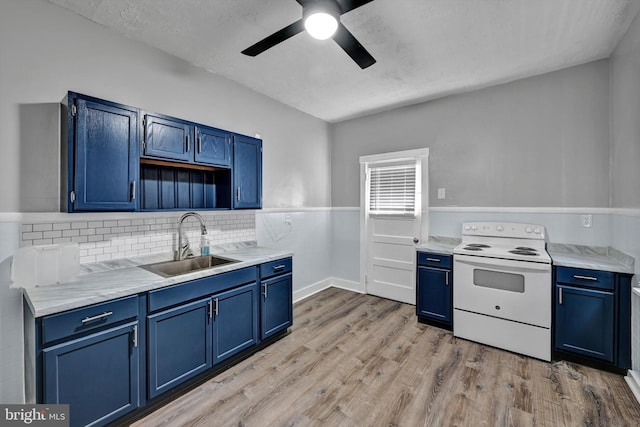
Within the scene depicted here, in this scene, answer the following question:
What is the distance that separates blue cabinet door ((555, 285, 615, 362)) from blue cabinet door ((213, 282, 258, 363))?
2.69 metres

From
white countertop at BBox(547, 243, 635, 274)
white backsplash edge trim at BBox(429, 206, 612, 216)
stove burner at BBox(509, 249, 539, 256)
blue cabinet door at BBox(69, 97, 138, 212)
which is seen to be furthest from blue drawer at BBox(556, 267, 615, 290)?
blue cabinet door at BBox(69, 97, 138, 212)

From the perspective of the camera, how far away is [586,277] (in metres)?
2.37

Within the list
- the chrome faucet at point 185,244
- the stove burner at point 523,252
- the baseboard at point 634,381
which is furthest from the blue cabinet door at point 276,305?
the baseboard at point 634,381

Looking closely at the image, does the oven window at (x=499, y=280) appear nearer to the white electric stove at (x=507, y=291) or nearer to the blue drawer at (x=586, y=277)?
the white electric stove at (x=507, y=291)

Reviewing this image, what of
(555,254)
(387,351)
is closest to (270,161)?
(387,351)

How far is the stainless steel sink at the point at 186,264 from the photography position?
7.86 ft

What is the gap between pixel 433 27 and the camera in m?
2.18

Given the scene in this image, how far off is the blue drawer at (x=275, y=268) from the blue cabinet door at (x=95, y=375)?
3.59 feet

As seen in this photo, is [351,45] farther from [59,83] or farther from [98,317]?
[98,317]

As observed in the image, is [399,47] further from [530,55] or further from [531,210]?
[531,210]

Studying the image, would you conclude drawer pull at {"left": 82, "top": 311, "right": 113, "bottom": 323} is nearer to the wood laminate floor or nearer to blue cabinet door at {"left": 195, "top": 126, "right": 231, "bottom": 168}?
the wood laminate floor

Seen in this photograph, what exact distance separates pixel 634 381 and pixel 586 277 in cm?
76

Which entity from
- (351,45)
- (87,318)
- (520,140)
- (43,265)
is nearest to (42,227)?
(43,265)

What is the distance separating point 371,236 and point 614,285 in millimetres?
2569
